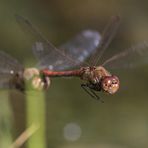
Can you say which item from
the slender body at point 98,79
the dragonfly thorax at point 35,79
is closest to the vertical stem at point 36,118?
the dragonfly thorax at point 35,79

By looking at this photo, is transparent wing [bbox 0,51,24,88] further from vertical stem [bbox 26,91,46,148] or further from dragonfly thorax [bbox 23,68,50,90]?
vertical stem [bbox 26,91,46,148]

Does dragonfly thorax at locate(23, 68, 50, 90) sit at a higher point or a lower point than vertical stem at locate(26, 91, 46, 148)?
higher

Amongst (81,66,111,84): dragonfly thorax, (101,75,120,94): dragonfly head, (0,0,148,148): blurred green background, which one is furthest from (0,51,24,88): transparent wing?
(101,75,120,94): dragonfly head

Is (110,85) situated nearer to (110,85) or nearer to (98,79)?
(110,85)

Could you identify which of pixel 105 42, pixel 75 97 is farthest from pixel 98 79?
pixel 75 97

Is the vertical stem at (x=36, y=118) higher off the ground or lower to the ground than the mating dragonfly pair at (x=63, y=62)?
lower

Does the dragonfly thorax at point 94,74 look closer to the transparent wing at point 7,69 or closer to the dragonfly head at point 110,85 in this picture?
the dragonfly head at point 110,85

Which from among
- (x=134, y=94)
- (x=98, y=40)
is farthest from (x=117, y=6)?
(x=98, y=40)

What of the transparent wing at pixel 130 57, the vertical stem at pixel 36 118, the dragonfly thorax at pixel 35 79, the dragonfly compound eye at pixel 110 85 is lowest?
the vertical stem at pixel 36 118
